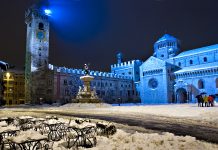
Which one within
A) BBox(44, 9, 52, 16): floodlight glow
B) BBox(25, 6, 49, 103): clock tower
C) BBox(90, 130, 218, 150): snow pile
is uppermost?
BBox(44, 9, 52, 16): floodlight glow

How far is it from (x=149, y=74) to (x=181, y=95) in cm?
1244

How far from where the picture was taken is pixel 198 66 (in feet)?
210

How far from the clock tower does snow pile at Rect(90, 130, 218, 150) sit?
60.7 metres

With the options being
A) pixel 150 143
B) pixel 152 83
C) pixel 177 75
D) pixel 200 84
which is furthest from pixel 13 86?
pixel 150 143

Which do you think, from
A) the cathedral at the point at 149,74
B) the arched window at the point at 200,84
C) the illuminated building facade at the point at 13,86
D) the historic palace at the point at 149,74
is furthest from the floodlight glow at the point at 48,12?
the arched window at the point at 200,84

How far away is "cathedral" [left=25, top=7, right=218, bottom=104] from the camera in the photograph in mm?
60656

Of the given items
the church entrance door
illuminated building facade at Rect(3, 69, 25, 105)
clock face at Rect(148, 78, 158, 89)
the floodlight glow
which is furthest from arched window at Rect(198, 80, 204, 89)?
illuminated building facade at Rect(3, 69, 25, 105)

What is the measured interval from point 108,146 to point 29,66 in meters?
67.6

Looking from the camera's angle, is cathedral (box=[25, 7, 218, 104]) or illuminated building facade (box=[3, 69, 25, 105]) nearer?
cathedral (box=[25, 7, 218, 104])

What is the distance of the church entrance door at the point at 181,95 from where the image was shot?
6275 cm

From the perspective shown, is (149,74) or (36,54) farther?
(149,74)

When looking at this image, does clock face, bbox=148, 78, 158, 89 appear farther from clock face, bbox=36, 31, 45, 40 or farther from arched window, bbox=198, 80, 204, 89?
clock face, bbox=36, 31, 45, 40

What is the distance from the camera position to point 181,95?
63.8 meters

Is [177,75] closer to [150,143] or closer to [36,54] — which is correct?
[36,54]
